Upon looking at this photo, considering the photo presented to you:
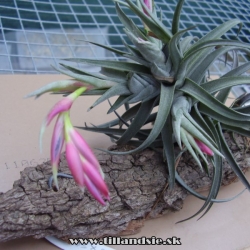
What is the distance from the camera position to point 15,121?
795 mm

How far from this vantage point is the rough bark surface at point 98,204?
535mm

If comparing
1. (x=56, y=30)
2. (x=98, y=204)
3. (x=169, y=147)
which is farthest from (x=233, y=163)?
(x=56, y=30)

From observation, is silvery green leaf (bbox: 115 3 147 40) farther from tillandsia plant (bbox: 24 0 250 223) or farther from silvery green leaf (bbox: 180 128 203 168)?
silvery green leaf (bbox: 180 128 203 168)

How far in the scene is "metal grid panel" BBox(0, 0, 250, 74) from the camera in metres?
1.04

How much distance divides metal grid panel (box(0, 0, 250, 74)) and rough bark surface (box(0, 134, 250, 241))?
1.72ft

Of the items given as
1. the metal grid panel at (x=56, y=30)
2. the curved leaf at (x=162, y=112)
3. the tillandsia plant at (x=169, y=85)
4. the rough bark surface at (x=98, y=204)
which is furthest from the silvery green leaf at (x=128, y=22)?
the metal grid panel at (x=56, y=30)

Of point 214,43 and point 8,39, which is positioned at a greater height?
point 214,43

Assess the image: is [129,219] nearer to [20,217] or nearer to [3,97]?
[20,217]

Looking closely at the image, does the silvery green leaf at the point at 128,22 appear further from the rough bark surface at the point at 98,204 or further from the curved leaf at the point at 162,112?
the rough bark surface at the point at 98,204

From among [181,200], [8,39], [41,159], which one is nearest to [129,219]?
[181,200]

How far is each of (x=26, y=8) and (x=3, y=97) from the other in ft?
1.55

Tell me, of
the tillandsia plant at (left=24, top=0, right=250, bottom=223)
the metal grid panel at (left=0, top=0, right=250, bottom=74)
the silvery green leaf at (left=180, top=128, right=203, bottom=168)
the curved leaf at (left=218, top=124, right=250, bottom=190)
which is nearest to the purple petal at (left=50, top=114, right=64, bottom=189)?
the tillandsia plant at (left=24, top=0, right=250, bottom=223)

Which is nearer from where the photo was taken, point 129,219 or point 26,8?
point 129,219

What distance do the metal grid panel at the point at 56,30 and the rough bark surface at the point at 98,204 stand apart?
0.52m
